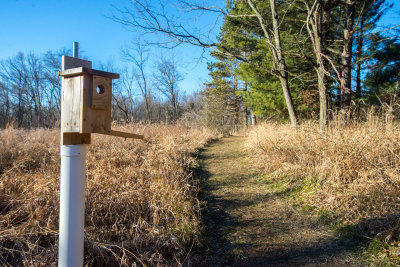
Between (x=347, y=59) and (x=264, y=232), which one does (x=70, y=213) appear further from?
(x=347, y=59)

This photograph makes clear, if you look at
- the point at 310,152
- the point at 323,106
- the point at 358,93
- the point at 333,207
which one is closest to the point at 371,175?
the point at 333,207

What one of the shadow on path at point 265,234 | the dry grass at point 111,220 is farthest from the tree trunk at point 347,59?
the dry grass at point 111,220

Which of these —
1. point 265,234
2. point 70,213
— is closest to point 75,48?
point 70,213

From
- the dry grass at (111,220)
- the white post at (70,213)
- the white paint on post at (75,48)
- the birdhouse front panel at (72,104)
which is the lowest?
the dry grass at (111,220)

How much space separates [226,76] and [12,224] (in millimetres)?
20424

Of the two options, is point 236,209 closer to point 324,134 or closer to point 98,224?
point 98,224

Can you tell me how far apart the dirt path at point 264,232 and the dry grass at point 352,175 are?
Answer: 11.7 inches

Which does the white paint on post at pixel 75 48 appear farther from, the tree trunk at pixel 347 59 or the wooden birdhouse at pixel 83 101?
the tree trunk at pixel 347 59

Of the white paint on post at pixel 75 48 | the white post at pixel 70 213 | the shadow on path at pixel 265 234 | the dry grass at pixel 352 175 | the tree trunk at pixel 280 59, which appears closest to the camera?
the white post at pixel 70 213

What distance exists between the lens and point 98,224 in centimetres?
Answer: 271

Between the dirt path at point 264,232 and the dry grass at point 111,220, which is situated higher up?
the dry grass at point 111,220

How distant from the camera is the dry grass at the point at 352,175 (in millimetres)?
2674

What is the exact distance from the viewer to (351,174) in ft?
11.2

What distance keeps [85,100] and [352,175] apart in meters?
3.62
